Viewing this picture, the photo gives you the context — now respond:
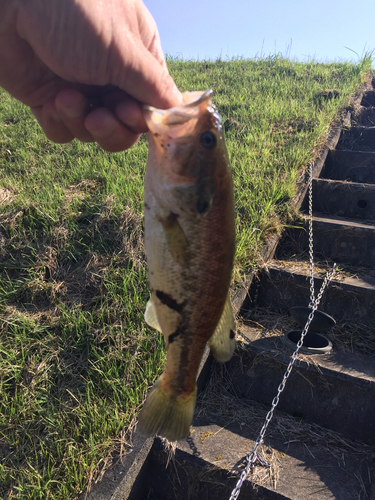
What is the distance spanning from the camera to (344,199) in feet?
13.7

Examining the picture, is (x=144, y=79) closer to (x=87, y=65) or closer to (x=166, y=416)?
(x=87, y=65)

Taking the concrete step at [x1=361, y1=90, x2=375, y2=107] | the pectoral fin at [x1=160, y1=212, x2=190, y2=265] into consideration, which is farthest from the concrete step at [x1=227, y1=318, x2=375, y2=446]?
the concrete step at [x1=361, y1=90, x2=375, y2=107]

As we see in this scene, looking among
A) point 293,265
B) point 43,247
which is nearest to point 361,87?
point 293,265

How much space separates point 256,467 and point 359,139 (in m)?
4.83

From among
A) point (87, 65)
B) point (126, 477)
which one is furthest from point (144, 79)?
point (126, 477)

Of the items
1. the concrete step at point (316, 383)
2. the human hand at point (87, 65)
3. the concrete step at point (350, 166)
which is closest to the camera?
the human hand at point (87, 65)

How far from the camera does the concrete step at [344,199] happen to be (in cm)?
406

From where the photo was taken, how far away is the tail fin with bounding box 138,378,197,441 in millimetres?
1338

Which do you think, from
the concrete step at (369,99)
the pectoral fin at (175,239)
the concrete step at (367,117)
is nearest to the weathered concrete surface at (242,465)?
the pectoral fin at (175,239)

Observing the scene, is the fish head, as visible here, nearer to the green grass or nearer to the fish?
the fish

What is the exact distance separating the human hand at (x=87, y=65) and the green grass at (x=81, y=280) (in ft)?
4.64

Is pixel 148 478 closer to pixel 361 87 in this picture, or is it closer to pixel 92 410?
pixel 92 410

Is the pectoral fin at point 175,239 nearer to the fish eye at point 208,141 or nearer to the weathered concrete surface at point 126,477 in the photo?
the fish eye at point 208,141

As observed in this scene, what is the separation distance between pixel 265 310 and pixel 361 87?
5822 millimetres
